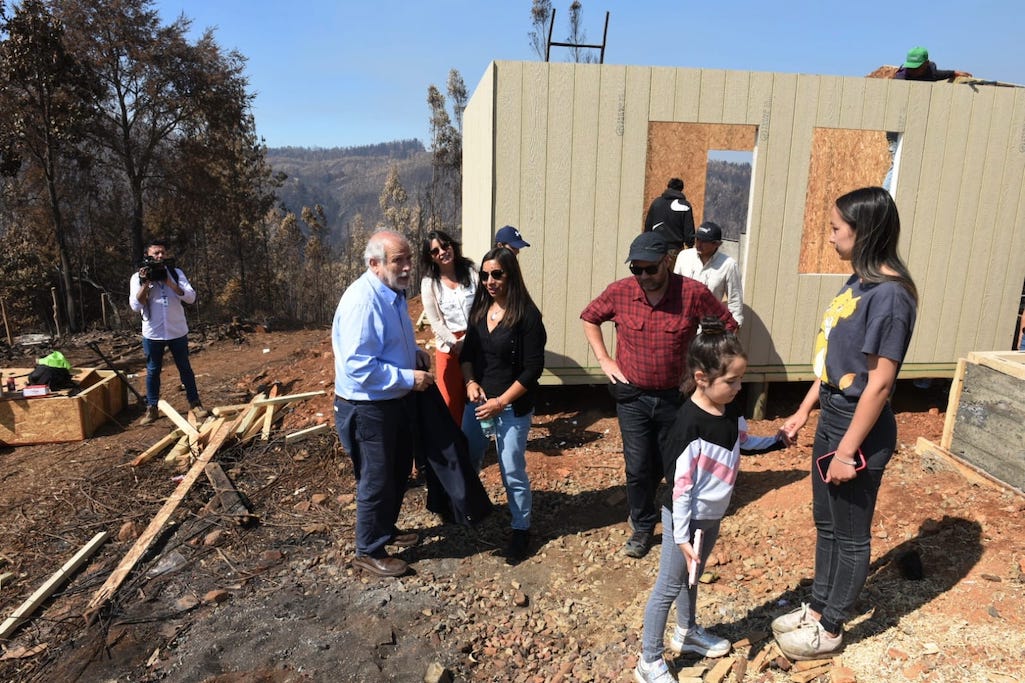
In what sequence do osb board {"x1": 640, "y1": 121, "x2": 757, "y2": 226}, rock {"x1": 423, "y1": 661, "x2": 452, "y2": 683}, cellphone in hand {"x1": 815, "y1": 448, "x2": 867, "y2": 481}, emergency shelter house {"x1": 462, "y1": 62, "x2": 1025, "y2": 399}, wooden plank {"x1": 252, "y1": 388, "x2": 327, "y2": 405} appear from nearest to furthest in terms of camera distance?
cellphone in hand {"x1": 815, "y1": 448, "x2": 867, "y2": 481} → rock {"x1": 423, "y1": 661, "x2": 452, "y2": 683} → emergency shelter house {"x1": 462, "y1": 62, "x2": 1025, "y2": 399} → wooden plank {"x1": 252, "y1": 388, "x2": 327, "y2": 405} → osb board {"x1": 640, "y1": 121, "x2": 757, "y2": 226}

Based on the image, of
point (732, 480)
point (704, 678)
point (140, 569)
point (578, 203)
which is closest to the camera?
point (732, 480)

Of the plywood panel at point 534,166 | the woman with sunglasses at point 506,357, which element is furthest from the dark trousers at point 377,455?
the plywood panel at point 534,166

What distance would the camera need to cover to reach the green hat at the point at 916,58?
5566 millimetres

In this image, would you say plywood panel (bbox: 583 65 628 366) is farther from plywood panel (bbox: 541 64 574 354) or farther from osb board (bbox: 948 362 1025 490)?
osb board (bbox: 948 362 1025 490)

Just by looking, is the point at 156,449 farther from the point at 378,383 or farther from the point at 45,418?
the point at 378,383

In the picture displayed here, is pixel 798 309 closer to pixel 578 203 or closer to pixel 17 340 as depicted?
pixel 578 203

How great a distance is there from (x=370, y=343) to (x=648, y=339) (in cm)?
153

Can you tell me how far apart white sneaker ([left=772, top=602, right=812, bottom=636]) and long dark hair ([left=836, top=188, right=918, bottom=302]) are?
1.58m

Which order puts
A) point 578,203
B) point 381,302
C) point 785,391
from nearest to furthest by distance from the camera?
1. point 381,302
2. point 578,203
3. point 785,391

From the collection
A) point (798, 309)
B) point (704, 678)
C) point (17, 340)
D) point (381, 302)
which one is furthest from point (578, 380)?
point (17, 340)

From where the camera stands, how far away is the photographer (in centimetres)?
590

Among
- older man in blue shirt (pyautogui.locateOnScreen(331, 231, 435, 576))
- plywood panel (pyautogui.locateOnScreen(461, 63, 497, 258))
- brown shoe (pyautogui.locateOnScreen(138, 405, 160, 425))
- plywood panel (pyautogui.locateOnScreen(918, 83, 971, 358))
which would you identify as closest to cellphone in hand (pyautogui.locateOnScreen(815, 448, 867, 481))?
older man in blue shirt (pyautogui.locateOnScreen(331, 231, 435, 576))

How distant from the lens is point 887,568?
3359mm

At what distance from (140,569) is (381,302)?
2.37 meters
